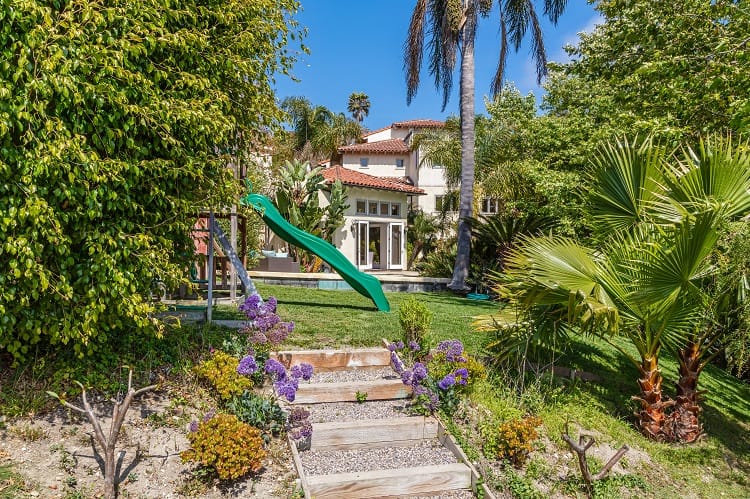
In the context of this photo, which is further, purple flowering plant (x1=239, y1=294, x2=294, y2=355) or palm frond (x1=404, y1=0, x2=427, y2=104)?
palm frond (x1=404, y1=0, x2=427, y2=104)

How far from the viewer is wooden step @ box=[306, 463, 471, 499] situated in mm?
4238

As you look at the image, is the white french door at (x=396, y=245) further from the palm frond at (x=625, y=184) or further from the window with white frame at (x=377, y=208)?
the palm frond at (x=625, y=184)

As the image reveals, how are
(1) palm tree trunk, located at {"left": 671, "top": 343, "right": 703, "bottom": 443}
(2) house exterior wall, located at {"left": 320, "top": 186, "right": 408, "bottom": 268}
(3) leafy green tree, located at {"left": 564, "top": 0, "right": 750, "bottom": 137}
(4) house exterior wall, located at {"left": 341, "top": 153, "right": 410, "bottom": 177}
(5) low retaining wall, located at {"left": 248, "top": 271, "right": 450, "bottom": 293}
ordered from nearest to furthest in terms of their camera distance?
(1) palm tree trunk, located at {"left": 671, "top": 343, "right": 703, "bottom": 443}
(3) leafy green tree, located at {"left": 564, "top": 0, "right": 750, "bottom": 137}
(5) low retaining wall, located at {"left": 248, "top": 271, "right": 450, "bottom": 293}
(2) house exterior wall, located at {"left": 320, "top": 186, "right": 408, "bottom": 268}
(4) house exterior wall, located at {"left": 341, "top": 153, "right": 410, "bottom": 177}

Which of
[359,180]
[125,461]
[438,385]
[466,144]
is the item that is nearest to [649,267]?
[438,385]

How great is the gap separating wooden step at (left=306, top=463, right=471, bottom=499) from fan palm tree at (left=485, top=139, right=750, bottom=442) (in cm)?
220

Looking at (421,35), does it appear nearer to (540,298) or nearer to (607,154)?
(607,154)

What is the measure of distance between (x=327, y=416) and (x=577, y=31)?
17234 mm

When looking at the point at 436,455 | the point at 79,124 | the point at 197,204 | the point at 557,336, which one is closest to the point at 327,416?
the point at 436,455

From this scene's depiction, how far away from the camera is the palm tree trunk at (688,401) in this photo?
19.5 feet

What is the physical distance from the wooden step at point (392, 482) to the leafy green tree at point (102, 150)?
8.06ft

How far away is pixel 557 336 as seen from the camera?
6.35 meters

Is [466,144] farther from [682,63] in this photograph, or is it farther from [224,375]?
[224,375]

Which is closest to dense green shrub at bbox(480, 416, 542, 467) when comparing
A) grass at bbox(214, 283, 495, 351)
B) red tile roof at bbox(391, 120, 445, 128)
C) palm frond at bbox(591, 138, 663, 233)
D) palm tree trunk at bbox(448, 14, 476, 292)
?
grass at bbox(214, 283, 495, 351)

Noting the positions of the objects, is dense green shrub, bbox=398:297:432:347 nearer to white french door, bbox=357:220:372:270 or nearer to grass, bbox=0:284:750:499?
grass, bbox=0:284:750:499
